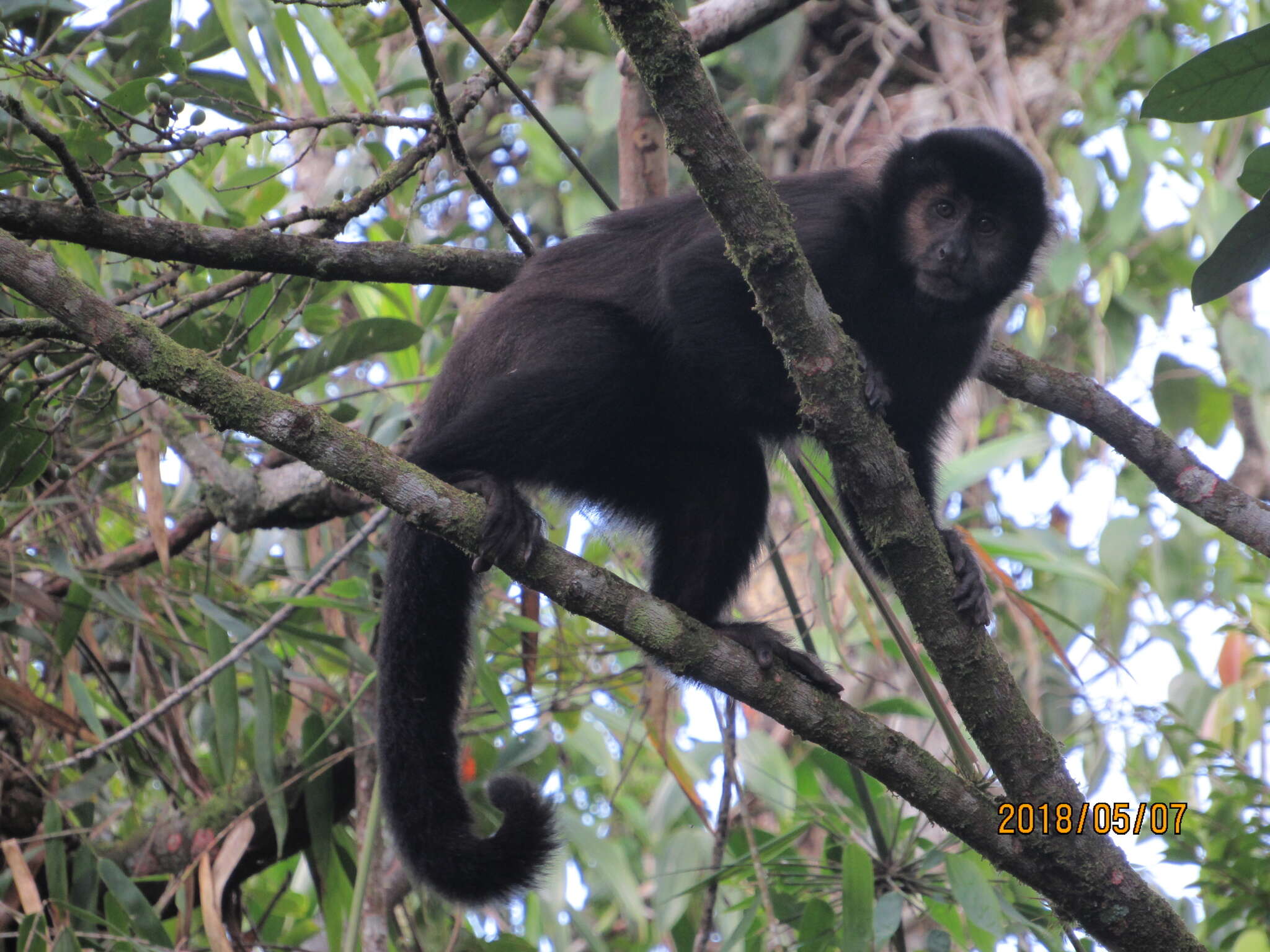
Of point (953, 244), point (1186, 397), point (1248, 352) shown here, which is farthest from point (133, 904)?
point (1248, 352)

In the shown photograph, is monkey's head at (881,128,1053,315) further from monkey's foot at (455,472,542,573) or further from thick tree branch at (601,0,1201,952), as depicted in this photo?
monkey's foot at (455,472,542,573)

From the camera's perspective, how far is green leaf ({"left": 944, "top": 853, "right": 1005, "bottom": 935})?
122 inches

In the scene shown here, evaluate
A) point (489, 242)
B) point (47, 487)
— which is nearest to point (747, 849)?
point (47, 487)

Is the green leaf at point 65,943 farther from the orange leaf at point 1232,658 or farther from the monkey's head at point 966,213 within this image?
the orange leaf at point 1232,658

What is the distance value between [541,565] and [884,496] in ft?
2.65

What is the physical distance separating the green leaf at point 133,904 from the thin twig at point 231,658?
36 centimetres

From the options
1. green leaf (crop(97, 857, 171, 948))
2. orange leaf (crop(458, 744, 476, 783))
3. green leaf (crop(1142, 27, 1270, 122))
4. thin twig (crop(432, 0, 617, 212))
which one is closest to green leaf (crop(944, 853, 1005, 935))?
orange leaf (crop(458, 744, 476, 783))

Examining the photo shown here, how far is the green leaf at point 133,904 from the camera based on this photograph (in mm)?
3490

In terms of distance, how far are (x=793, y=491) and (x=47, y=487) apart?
2.80 m

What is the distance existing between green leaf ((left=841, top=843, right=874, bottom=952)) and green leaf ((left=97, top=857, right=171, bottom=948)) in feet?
6.95

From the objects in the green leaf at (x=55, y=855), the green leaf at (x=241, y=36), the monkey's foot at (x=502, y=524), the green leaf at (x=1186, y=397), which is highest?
the green leaf at (x=1186, y=397)

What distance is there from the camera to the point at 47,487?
415 cm
